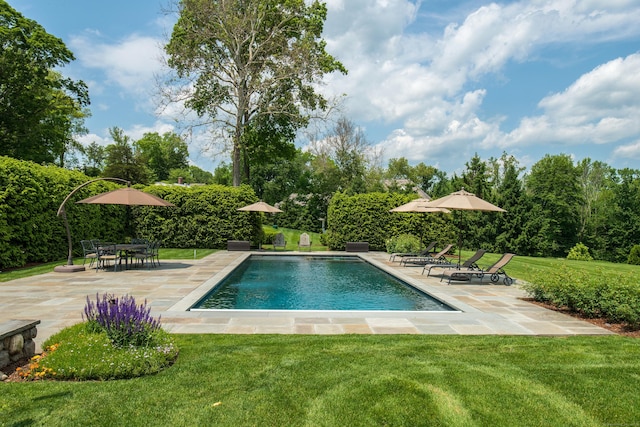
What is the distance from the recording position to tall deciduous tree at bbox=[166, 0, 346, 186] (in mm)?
23703

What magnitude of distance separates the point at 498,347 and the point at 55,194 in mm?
14991

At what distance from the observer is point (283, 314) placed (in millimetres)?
7105

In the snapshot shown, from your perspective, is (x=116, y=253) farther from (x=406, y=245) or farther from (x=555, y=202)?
(x=555, y=202)

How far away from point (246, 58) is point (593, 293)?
77.8 ft

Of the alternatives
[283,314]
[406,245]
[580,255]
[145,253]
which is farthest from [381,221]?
[580,255]

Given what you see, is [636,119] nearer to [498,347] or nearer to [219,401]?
[498,347]

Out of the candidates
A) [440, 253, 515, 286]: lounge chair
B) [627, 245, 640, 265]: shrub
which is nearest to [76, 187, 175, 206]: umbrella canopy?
[440, 253, 515, 286]: lounge chair

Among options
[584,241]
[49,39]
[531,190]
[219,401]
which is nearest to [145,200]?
[219,401]

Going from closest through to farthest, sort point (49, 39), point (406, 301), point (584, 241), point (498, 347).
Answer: point (498, 347), point (406, 301), point (49, 39), point (584, 241)

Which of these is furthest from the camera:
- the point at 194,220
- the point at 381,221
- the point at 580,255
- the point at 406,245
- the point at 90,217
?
the point at 580,255

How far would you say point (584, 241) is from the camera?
3819 cm

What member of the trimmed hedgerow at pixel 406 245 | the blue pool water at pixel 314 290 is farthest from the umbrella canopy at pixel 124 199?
the trimmed hedgerow at pixel 406 245

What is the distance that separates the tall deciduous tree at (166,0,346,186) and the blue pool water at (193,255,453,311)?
39.2 ft

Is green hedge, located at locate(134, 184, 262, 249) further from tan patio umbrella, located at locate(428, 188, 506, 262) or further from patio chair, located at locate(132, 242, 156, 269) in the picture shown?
tan patio umbrella, located at locate(428, 188, 506, 262)
